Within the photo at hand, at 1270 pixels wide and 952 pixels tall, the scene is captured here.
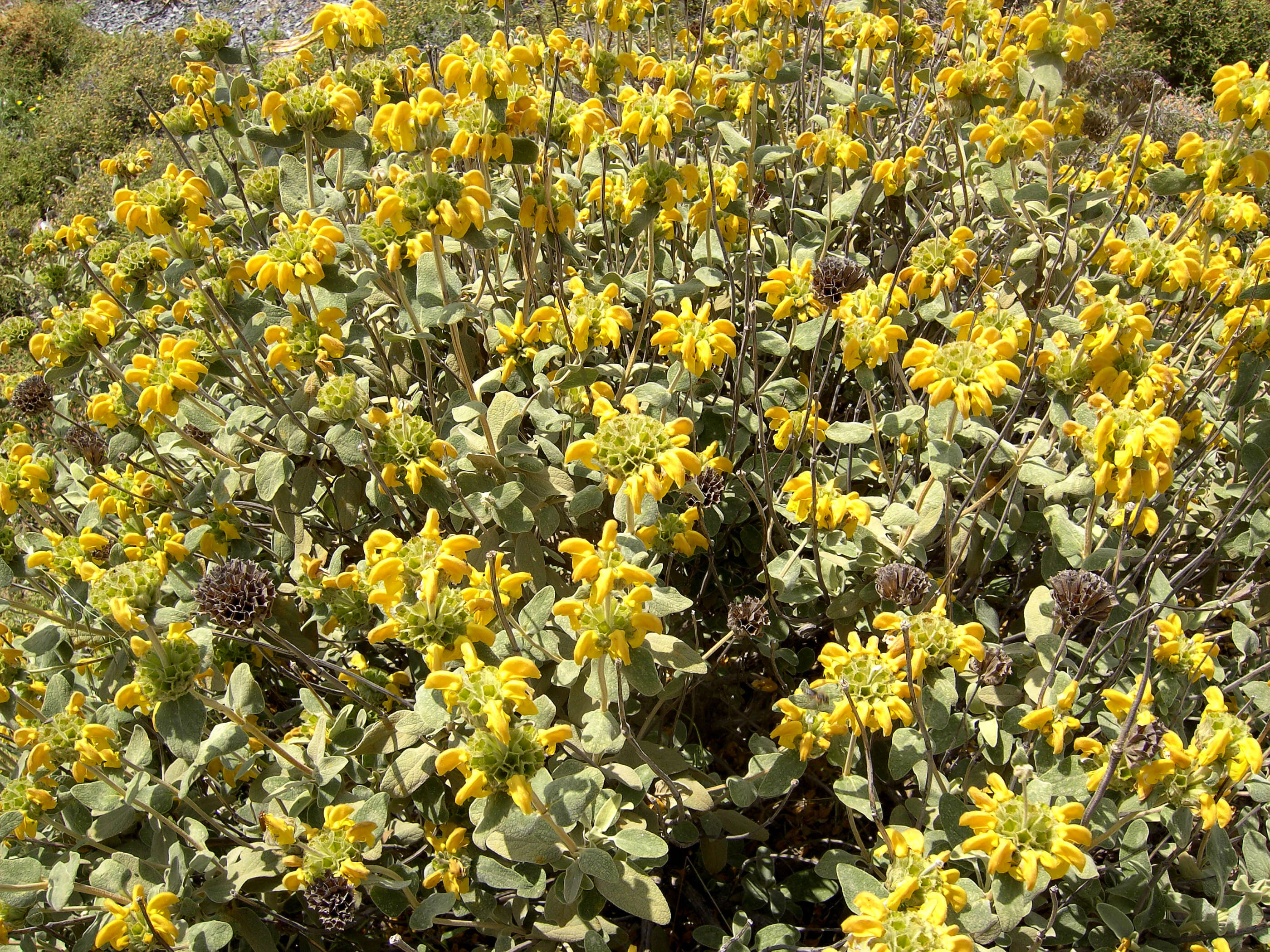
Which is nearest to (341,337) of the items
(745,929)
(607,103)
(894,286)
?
(894,286)

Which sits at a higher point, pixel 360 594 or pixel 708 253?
pixel 708 253

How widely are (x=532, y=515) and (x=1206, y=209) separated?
245 cm

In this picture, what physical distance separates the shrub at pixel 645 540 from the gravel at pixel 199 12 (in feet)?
28.3

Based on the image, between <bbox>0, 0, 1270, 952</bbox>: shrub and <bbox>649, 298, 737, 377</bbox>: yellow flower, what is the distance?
19mm

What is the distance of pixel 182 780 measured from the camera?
216cm

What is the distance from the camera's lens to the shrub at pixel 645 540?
1.99m

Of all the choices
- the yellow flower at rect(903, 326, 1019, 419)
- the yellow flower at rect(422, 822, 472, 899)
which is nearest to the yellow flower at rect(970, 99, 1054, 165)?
the yellow flower at rect(903, 326, 1019, 419)

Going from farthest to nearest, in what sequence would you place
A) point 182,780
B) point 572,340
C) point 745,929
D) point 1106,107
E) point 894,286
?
1. point 1106,107
2. point 894,286
3. point 572,340
4. point 182,780
5. point 745,929

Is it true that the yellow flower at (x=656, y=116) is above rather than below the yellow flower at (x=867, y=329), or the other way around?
above

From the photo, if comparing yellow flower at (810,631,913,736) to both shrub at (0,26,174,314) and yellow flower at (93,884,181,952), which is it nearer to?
yellow flower at (93,884,181,952)

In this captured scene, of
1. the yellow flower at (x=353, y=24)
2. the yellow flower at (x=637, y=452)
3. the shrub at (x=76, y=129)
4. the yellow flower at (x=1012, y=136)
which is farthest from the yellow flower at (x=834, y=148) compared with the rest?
the shrub at (x=76, y=129)

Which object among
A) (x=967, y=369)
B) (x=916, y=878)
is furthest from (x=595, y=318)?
(x=916, y=878)

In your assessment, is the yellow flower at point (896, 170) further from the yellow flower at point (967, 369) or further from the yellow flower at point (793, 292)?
the yellow flower at point (967, 369)

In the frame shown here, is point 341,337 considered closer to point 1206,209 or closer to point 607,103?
point 1206,209
